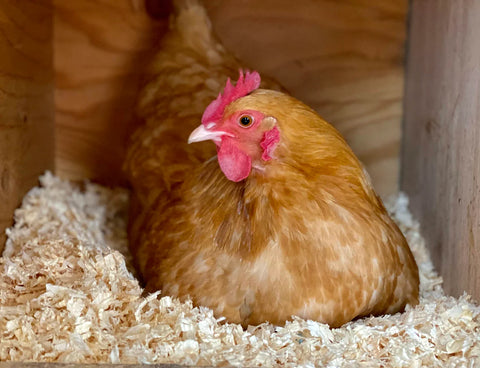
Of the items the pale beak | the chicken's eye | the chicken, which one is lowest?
the chicken

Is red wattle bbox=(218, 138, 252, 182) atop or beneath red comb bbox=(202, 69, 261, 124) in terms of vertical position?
beneath

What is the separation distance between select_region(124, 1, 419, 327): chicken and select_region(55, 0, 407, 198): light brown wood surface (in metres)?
1.02

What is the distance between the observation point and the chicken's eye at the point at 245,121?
1557mm

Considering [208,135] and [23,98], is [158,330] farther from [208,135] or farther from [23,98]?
[23,98]

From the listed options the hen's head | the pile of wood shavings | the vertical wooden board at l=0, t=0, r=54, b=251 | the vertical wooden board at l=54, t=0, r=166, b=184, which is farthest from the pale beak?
the vertical wooden board at l=54, t=0, r=166, b=184

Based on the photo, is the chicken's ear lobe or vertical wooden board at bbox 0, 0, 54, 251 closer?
the chicken's ear lobe

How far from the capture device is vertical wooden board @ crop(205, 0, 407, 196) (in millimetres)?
2662

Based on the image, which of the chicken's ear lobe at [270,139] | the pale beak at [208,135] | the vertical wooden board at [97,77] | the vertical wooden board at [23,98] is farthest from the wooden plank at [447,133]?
the vertical wooden board at [23,98]

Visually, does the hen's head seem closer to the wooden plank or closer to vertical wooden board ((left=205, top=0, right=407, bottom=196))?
the wooden plank

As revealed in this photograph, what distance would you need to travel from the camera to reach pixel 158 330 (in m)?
1.48

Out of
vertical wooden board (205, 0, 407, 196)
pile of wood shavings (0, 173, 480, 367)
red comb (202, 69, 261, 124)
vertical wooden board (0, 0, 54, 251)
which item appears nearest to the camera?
pile of wood shavings (0, 173, 480, 367)

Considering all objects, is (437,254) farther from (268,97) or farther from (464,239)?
(268,97)

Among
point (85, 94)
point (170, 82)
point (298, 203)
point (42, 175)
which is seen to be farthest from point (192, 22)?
point (298, 203)

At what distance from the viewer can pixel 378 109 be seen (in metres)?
2.75
